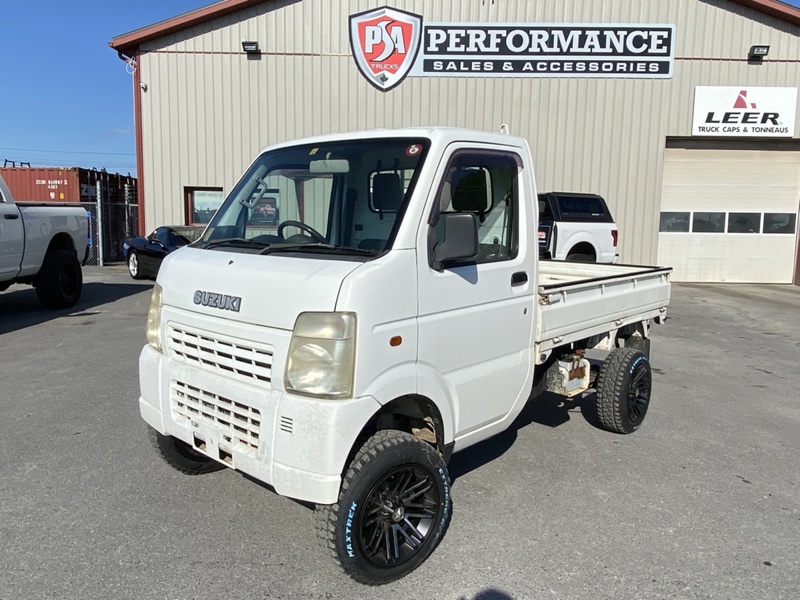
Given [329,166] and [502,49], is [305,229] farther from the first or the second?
[502,49]

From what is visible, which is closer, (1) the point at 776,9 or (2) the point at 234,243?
(2) the point at 234,243

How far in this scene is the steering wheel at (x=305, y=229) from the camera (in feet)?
11.2

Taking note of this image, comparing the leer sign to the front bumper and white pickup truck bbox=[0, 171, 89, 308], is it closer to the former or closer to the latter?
white pickup truck bbox=[0, 171, 89, 308]

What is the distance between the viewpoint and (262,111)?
1722 centimetres

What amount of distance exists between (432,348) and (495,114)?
50.0ft

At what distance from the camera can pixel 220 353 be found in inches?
125

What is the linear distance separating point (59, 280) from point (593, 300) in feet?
31.6

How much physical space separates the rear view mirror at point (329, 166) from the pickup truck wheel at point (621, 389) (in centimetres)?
285

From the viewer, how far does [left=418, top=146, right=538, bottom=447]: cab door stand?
3.25 meters

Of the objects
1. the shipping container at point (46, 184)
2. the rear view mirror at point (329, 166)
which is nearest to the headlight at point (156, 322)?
the rear view mirror at point (329, 166)

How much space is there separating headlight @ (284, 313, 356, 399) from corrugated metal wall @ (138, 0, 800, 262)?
1487 centimetres

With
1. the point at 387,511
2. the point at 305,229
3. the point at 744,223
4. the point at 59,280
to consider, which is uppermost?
the point at 744,223

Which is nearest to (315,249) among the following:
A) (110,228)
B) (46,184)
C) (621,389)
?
(621,389)

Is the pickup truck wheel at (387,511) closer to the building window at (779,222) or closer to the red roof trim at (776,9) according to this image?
the building window at (779,222)
